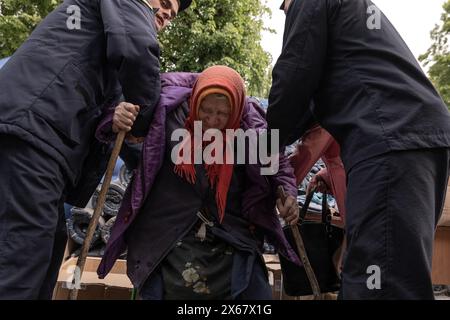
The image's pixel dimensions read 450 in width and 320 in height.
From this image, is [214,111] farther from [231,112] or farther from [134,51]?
[134,51]

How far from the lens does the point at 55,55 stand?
6.61ft

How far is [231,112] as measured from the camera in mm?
2279

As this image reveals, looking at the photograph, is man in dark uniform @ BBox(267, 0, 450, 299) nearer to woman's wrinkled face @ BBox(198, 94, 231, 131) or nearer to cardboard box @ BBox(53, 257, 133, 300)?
woman's wrinkled face @ BBox(198, 94, 231, 131)

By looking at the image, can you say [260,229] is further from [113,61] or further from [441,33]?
[441,33]

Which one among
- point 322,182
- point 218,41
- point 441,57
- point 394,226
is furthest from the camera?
point 441,57

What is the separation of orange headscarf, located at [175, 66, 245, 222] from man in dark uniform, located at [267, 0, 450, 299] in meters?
0.37

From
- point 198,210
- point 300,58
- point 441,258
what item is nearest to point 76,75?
point 198,210

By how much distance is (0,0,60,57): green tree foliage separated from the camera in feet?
26.5

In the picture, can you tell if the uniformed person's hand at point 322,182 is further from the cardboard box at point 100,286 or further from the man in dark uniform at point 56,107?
the cardboard box at point 100,286

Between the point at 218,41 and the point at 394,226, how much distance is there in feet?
28.6

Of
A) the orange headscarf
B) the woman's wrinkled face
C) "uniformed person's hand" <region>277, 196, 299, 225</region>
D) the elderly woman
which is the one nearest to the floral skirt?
the elderly woman

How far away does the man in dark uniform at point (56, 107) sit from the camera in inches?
70.5

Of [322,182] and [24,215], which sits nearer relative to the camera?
[24,215]

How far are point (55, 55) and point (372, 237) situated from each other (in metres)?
1.54
